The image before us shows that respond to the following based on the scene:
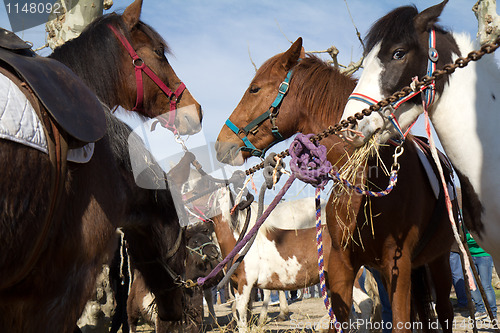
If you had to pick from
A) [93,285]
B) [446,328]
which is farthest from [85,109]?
[446,328]

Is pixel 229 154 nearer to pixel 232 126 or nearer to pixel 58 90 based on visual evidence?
pixel 232 126

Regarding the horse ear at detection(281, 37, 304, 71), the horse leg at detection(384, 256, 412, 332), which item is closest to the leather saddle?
the horse leg at detection(384, 256, 412, 332)

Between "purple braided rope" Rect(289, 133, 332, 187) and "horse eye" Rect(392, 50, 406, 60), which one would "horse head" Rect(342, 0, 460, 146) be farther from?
"purple braided rope" Rect(289, 133, 332, 187)

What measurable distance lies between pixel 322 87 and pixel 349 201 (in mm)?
1193

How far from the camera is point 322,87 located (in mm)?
3744

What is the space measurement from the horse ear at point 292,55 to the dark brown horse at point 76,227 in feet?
5.50

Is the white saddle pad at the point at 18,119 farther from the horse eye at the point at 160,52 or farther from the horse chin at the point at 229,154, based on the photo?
the horse chin at the point at 229,154

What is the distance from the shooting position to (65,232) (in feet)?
5.45

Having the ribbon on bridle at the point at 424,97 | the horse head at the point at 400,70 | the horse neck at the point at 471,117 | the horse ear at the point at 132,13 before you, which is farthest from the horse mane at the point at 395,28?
the horse ear at the point at 132,13

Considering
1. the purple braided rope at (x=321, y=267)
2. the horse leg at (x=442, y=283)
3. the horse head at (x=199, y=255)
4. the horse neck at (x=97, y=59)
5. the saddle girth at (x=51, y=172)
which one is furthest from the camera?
the horse head at (x=199, y=255)

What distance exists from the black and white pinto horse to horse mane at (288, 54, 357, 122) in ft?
3.24

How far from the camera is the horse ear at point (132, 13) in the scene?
3.12 metres

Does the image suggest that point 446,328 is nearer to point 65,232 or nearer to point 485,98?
point 485,98

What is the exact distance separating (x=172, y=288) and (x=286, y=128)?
1729mm
